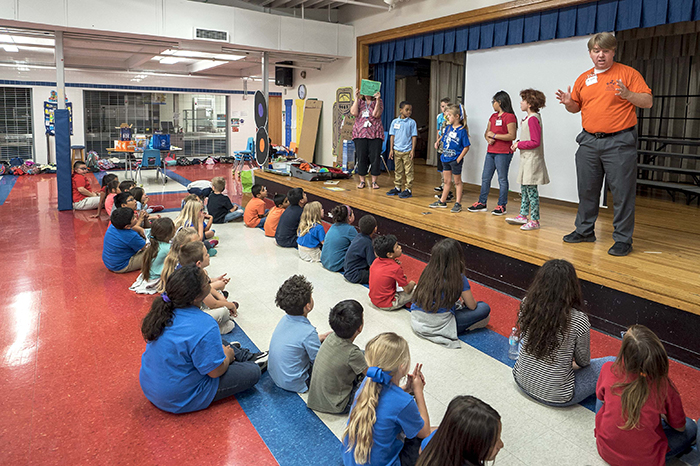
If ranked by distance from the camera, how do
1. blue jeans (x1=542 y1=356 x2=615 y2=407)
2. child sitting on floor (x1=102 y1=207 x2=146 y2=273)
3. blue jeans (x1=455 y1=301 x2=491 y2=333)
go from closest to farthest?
blue jeans (x1=542 y1=356 x2=615 y2=407) → blue jeans (x1=455 y1=301 x2=491 y2=333) → child sitting on floor (x1=102 y1=207 x2=146 y2=273)

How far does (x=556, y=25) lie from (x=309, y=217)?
13.1 feet

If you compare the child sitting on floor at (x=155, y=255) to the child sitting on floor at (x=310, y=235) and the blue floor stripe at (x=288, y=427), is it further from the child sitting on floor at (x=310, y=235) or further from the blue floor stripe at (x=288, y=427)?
the blue floor stripe at (x=288, y=427)

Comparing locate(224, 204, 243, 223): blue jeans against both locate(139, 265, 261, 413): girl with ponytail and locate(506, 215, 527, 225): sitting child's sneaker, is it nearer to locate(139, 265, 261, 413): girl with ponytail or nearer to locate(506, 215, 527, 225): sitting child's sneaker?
locate(506, 215, 527, 225): sitting child's sneaker

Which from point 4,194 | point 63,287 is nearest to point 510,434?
point 63,287

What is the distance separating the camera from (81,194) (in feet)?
27.2

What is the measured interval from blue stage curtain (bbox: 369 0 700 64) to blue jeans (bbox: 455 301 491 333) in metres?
3.79

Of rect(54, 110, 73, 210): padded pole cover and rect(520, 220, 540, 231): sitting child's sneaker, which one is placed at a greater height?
rect(54, 110, 73, 210): padded pole cover

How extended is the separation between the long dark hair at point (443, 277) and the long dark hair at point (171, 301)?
5.18 feet

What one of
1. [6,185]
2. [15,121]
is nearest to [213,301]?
[6,185]

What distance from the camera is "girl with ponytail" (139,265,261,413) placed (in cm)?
248

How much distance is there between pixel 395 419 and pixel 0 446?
6.43 feet

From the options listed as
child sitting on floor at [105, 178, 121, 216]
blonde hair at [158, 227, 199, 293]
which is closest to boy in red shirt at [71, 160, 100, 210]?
child sitting on floor at [105, 178, 121, 216]

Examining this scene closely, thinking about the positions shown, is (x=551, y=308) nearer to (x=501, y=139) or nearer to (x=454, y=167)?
(x=501, y=139)

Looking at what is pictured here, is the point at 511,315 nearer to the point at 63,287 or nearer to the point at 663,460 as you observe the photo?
the point at 663,460
